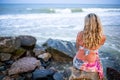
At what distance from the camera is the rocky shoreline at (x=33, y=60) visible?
240 inches

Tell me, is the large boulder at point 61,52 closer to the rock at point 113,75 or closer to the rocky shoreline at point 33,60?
the rocky shoreline at point 33,60

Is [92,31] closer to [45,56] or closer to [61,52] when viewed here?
[61,52]

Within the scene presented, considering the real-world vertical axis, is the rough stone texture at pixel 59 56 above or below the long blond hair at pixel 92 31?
below

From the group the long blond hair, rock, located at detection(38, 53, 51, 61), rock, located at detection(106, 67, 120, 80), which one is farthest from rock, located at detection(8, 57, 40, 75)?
the long blond hair

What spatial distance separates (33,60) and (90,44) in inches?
146

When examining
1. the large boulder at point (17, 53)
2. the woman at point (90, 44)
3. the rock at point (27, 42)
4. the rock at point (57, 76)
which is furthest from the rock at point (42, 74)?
the woman at point (90, 44)

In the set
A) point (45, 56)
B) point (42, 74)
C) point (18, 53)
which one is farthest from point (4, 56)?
point (42, 74)

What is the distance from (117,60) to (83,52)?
5383 mm

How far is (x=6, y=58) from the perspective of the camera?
723 centimetres

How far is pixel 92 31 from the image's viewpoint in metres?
3.51

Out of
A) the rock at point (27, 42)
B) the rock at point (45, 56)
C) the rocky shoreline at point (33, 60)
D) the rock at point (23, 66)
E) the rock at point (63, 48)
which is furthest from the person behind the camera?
the rock at point (27, 42)

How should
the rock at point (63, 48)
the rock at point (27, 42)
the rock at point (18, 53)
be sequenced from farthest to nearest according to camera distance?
1. the rock at point (27, 42)
2. the rock at point (63, 48)
3. the rock at point (18, 53)

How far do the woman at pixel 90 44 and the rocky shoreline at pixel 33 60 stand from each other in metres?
2.31

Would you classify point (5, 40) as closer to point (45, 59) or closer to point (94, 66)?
point (45, 59)
